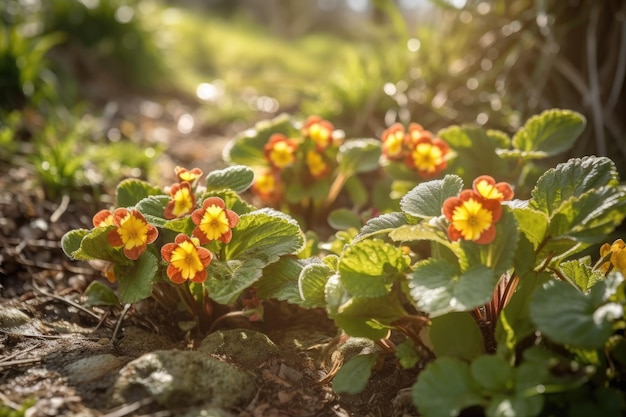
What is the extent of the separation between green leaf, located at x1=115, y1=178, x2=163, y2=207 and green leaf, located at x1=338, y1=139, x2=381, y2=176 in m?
0.82

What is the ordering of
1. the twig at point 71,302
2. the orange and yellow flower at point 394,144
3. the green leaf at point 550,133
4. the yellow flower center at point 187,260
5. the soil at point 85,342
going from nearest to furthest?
the soil at point 85,342, the yellow flower center at point 187,260, the twig at point 71,302, the green leaf at point 550,133, the orange and yellow flower at point 394,144

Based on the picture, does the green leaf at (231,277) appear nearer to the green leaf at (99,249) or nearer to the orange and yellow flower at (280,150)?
the green leaf at (99,249)

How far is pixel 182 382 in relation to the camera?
139 cm

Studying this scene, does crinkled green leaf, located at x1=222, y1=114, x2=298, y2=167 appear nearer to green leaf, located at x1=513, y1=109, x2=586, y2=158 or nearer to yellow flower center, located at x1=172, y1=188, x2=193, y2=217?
yellow flower center, located at x1=172, y1=188, x2=193, y2=217

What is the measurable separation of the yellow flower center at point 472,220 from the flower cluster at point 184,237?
1.88ft

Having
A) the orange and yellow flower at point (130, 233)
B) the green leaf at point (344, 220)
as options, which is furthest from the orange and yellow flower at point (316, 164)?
the orange and yellow flower at point (130, 233)

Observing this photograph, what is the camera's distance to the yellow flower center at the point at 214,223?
1.56m

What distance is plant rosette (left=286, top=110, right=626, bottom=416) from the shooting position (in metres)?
1.21

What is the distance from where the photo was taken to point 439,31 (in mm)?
3475

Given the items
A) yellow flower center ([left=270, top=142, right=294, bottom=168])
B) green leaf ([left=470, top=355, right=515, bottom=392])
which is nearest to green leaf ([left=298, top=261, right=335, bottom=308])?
green leaf ([left=470, top=355, right=515, bottom=392])

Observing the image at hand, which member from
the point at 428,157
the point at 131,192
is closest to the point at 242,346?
the point at 131,192

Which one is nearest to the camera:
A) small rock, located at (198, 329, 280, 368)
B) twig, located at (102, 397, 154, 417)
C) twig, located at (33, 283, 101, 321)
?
twig, located at (102, 397, 154, 417)

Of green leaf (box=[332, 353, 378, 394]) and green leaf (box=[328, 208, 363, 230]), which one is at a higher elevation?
green leaf (box=[328, 208, 363, 230])

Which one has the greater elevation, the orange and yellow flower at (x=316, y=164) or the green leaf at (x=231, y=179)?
the green leaf at (x=231, y=179)
